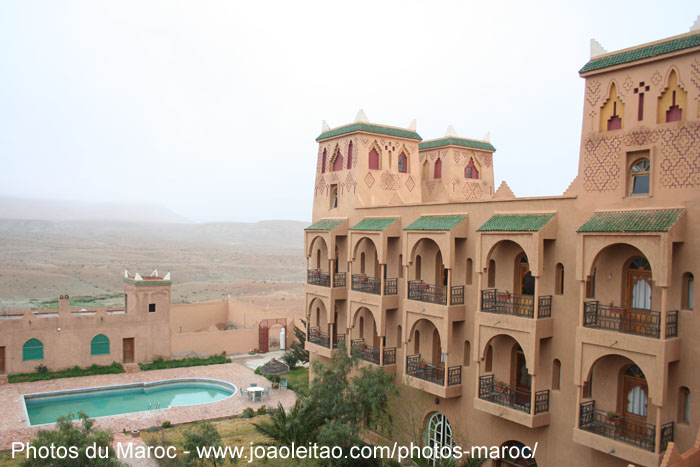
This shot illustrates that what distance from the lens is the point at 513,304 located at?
16.3 m

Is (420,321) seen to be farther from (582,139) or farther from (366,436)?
(582,139)

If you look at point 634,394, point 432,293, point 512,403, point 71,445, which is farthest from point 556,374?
point 71,445

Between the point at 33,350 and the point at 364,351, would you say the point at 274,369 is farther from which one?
the point at 33,350

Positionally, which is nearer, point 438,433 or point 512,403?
point 512,403

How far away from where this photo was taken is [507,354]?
Result: 1712cm

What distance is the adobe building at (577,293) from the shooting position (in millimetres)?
12922

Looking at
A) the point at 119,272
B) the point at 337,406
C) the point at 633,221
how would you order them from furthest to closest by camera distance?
the point at 119,272 < the point at 337,406 < the point at 633,221

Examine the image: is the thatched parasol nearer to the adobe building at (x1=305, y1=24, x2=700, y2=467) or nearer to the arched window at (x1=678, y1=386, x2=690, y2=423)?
the adobe building at (x1=305, y1=24, x2=700, y2=467)

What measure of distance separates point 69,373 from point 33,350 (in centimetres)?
230

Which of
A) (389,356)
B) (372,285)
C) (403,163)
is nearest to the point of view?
(389,356)

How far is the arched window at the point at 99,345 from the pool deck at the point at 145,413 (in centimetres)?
181

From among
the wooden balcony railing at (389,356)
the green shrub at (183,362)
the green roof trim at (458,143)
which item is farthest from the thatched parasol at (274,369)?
the green roof trim at (458,143)

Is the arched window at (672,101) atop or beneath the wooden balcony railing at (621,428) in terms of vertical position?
atop

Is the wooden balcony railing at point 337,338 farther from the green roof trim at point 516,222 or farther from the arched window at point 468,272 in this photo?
the green roof trim at point 516,222
